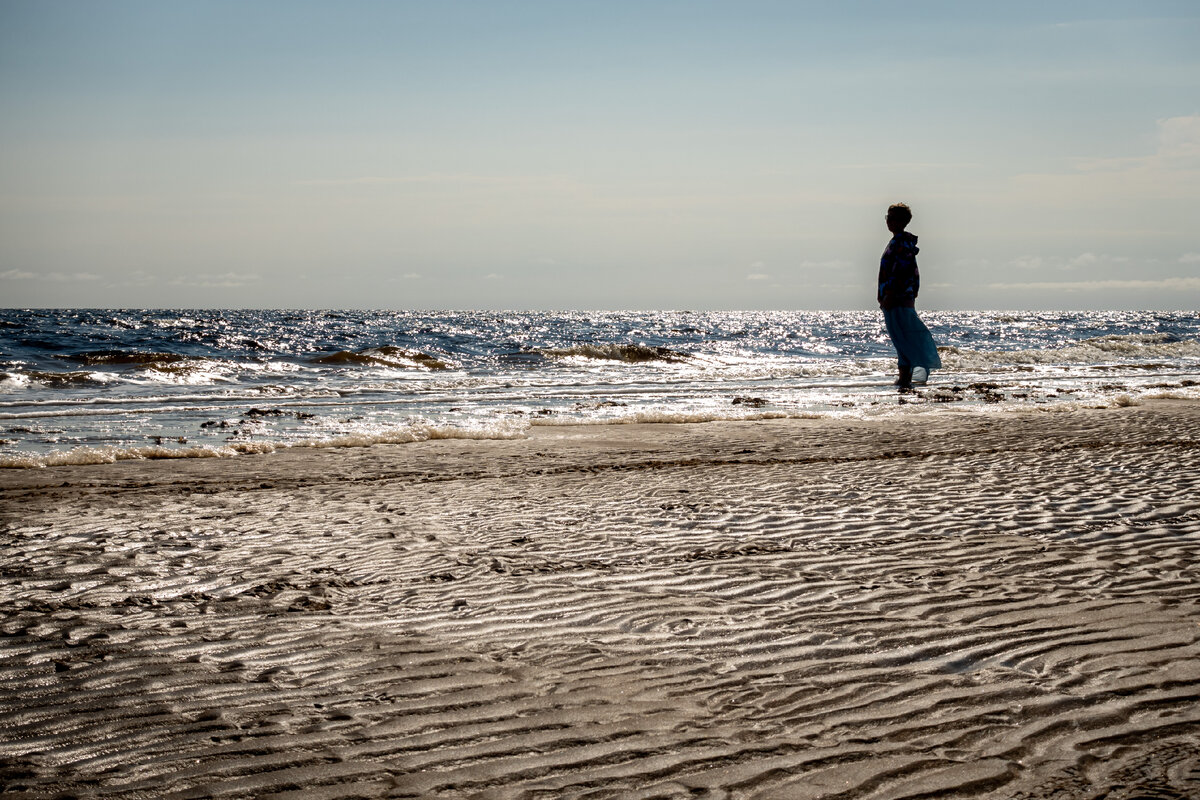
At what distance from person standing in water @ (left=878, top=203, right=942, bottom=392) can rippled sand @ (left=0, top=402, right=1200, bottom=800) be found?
17.3ft

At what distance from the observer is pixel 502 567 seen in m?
5.05

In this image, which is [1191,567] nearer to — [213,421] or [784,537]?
[784,537]

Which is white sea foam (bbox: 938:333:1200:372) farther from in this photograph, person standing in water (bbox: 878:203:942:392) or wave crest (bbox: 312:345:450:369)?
wave crest (bbox: 312:345:450:369)

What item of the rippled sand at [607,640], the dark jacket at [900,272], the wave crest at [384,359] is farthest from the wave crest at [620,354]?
the rippled sand at [607,640]

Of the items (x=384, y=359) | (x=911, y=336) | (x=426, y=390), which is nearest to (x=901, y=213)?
(x=911, y=336)

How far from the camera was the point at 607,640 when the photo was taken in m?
3.96

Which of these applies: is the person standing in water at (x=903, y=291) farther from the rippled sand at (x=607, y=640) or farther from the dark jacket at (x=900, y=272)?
the rippled sand at (x=607, y=640)

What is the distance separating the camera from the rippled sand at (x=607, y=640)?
2.87 meters

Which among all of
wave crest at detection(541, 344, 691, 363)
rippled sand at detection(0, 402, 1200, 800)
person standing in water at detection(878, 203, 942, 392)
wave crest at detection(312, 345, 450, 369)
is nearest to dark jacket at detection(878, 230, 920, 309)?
person standing in water at detection(878, 203, 942, 392)

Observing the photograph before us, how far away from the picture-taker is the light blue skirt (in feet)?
42.2

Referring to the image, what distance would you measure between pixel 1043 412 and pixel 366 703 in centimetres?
1159

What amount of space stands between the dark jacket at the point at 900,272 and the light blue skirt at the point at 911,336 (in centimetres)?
20

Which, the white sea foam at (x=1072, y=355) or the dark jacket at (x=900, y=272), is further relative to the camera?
the white sea foam at (x=1072, y=355)

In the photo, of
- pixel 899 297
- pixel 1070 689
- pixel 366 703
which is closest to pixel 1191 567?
pixel 1070 689
